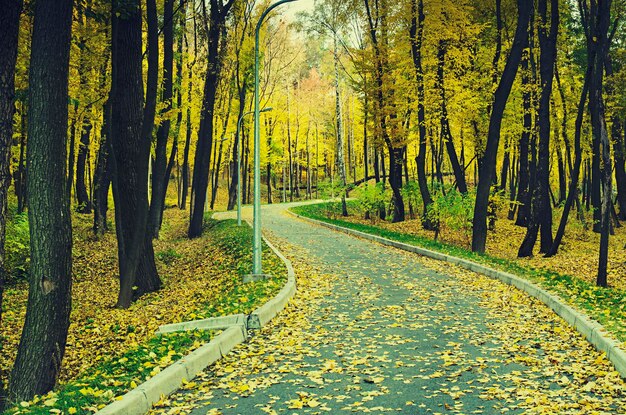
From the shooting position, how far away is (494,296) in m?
12.5

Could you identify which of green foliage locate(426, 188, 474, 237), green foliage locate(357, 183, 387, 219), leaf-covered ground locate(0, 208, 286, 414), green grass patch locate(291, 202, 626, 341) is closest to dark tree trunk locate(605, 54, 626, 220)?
green foliage locate(426, 188, 474, 237)

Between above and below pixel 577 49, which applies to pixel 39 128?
below

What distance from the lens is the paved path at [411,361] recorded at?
6.16 meters

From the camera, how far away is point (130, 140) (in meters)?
14.2

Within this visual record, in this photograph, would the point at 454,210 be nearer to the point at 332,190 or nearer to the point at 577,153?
the point at 577,153

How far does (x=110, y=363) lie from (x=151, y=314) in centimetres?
543

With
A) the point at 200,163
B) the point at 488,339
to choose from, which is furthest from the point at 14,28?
the point at 200,163

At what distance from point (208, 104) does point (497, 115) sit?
10764 millimetres

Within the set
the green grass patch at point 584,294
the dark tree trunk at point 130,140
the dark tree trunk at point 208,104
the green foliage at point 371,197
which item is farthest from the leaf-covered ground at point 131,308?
the green foliage at point 371,197

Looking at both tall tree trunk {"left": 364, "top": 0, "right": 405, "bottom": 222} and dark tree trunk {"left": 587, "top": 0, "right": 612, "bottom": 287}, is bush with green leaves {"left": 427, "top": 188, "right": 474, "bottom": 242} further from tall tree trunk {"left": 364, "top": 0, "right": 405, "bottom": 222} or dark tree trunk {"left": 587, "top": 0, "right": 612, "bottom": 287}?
dark tree trunk {"left": 587, "top": 0, "right": 612, "bottom": 287}

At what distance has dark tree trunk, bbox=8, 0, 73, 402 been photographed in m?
7.57

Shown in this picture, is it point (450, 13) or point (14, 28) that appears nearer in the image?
point (14, 28)

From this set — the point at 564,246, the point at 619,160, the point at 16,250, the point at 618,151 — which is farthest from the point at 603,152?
the point at 618,151

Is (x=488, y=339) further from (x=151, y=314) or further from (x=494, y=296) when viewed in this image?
(x=151, y=314)
